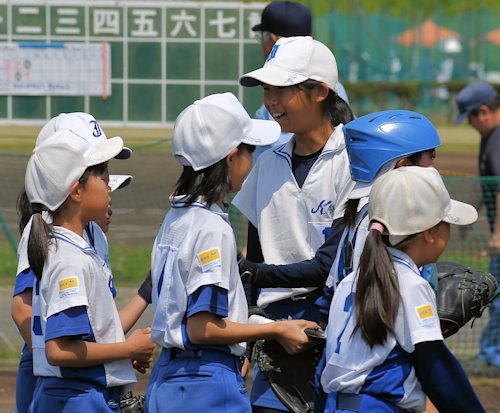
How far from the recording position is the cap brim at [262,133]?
357 centimetres

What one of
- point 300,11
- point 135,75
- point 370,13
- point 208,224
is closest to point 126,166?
point 135,75

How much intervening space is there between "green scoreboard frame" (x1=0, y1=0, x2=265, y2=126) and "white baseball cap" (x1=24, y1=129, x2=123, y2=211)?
19.5 ft

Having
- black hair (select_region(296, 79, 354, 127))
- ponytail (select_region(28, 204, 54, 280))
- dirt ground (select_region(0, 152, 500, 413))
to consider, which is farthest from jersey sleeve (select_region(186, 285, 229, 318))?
dirt ground (select_region(0, 152, 500, 413))

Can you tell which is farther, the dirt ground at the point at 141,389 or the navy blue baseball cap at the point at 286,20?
the dirt ground at the point at 141,389

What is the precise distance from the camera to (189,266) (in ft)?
10.8

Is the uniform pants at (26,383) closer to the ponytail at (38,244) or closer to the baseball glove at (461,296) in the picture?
the ponytail at (38,244)

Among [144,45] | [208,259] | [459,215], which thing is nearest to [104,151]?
[208,259]

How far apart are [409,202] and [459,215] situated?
22cm

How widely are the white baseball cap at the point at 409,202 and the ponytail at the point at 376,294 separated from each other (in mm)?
57

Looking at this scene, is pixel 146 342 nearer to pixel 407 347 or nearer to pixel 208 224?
pixel 208 224

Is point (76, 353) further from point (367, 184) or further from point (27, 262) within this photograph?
point (367, 184)

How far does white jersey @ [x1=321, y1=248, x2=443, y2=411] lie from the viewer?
116 inches

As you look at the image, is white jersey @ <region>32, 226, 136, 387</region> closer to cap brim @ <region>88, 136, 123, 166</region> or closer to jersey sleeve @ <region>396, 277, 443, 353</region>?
cap brim @ <region>88, 136, 123, 166</region>

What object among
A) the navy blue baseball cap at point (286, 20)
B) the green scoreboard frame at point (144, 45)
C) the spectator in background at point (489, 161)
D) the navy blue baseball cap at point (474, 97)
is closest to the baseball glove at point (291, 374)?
the navy blue baseball cap at point (286, 20)
